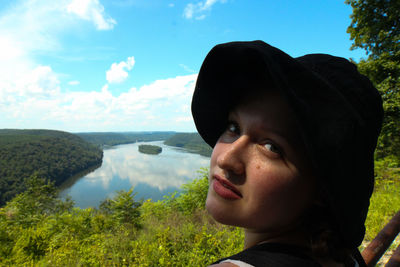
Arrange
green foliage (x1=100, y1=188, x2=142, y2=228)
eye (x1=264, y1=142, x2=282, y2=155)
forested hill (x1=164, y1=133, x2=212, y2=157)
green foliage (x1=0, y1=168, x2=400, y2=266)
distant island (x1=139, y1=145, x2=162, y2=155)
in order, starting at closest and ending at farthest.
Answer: eye (x1=264, y1=142, x2=282, y2=155)
green foliage (x1=0, y1=168, x2=400, y2=266)
green foliage (x1=100, y1=188, x2=142, y2=228)
distant island (x1=139, y1=145, x2=162, y2=155)
forested hill (x1=164, y1=133, x2=212, y2=157)

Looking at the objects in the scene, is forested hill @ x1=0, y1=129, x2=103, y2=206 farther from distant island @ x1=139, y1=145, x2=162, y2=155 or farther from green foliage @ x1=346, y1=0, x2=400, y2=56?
green foliage @ x1=346, y1=0, x2=400, y2=56

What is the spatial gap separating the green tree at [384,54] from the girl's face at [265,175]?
8882 mm

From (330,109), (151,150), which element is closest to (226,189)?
(330,109)

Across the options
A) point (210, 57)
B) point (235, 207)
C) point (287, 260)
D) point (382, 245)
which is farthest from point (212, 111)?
point (382, 245)

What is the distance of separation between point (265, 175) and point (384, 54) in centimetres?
986

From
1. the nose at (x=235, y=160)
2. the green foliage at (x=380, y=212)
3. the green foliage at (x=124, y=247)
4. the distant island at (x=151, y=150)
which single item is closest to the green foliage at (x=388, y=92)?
the green foliage at (x=380, y=212)

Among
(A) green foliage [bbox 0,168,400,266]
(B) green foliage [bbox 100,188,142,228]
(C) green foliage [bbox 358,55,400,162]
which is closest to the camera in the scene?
(A) green foliage [bbox 0,168,400,266]

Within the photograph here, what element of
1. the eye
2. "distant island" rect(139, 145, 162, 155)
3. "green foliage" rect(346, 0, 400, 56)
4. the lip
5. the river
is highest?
"green foliage" rect(346, 0, 400, 56)

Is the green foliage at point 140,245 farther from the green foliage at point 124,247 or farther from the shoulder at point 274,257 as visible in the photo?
the shoulder at point 274,257

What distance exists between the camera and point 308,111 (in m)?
0.51

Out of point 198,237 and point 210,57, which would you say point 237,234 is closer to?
point 198,237

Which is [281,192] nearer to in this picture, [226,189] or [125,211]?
[226,189]

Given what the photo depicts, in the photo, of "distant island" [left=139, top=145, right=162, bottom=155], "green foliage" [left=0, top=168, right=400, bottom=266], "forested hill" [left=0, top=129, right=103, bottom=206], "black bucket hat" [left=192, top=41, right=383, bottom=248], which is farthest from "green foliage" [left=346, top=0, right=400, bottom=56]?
"distant island" [left=139, top=145, right=162, bottom=155]

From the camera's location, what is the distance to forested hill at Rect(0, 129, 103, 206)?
5341cm
